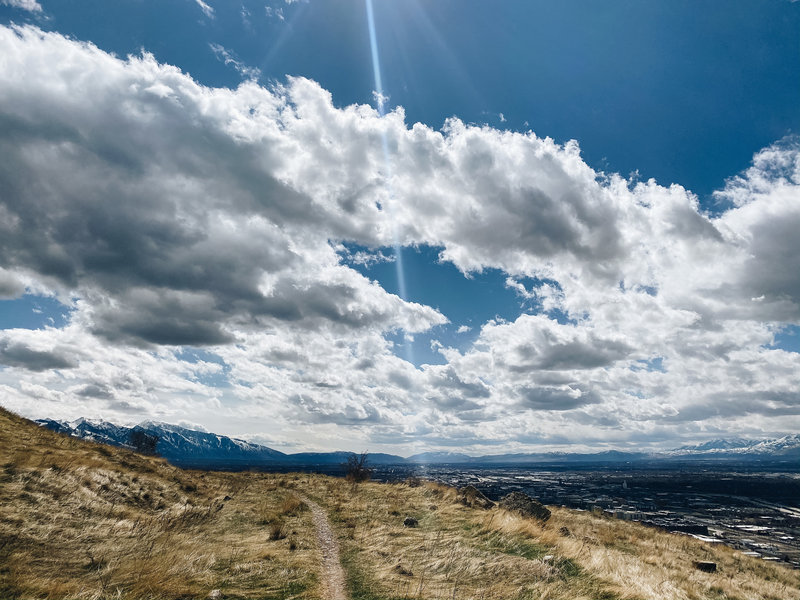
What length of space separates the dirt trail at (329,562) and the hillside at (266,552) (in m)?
0.27

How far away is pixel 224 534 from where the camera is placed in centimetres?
1908

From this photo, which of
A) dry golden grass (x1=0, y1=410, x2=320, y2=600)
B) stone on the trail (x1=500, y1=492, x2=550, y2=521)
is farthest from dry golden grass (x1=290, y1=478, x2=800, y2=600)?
stone on the trail (x1=500, y1=492, x2=550, y2=521)

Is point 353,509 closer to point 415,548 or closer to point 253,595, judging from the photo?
point 415,548

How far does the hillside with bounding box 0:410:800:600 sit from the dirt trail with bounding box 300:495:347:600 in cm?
27

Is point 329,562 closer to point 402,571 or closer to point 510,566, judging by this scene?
point 402,571

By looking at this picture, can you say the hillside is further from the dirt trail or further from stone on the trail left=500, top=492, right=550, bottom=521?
stone on the trail left=500, top=492, right=550, bottom=521

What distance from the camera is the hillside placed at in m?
11.6

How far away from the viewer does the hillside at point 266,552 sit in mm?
11634

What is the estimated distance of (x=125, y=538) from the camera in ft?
52.2

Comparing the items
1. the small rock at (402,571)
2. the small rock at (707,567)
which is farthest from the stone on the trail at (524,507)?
the small rock at (402,571)

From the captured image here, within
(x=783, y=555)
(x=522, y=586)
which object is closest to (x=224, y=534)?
(x=522, y=586)

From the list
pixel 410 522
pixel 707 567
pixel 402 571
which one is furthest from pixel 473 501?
pixel 402 571

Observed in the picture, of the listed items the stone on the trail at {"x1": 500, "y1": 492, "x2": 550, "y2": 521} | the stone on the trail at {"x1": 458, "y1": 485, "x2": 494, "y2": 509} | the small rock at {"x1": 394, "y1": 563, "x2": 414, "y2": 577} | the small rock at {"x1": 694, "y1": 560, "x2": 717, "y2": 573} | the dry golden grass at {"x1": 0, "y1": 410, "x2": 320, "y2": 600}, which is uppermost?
the dry golden grass at {"x1": 0, "y1": 410, "x2": 320, "y2": 600}

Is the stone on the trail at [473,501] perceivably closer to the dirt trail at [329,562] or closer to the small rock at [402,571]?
the dirt trail at [329,562]
